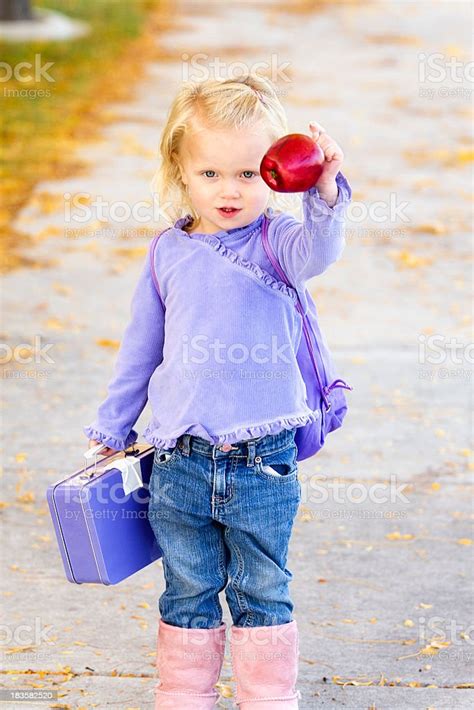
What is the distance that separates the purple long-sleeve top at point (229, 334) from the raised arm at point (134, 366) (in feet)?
0.07

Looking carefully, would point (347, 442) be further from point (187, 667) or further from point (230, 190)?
point (230, 190)

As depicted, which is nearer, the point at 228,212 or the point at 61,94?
the point at 228,212

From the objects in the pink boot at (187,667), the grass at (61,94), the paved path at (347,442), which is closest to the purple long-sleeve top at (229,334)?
the pink boot at (187,667)

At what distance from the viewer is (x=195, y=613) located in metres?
2.96

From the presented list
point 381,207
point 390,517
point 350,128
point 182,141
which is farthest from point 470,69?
point 182,141

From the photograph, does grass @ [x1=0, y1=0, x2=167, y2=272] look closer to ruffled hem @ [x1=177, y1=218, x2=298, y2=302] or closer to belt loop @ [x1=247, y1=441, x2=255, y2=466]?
ruffled hem @ [x1=177, y1=218, x2=298, y2=302]

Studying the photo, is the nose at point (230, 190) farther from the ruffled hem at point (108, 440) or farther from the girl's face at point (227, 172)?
the ruffled hem at point (108, 440)

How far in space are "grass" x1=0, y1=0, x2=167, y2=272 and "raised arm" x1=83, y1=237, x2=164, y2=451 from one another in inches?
154

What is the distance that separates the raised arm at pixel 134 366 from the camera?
9.66 ft

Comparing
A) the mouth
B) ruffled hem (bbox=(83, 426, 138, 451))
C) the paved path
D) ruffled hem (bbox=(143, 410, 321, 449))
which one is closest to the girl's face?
Result: the mouth

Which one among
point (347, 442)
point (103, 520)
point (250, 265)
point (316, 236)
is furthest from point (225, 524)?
point (347, 442)

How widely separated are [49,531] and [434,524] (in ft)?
4.12

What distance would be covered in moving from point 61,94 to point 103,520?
8.92m

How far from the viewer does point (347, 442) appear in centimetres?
469
